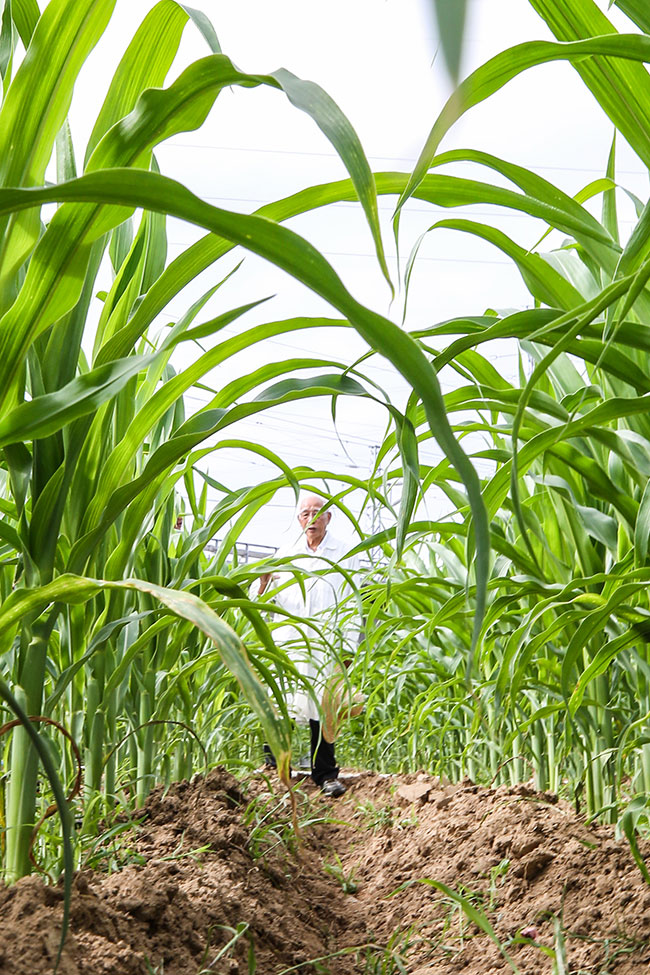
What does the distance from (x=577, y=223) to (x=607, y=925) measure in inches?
24.8

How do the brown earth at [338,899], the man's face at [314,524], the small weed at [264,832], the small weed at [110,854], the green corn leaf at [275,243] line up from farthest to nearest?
1. the man's face at [314,524]
2. the small weed at [264,832]
3. the small weed at [110,854]
4. the brown earth at [338,899]
5. the green corn leaf at [275,243]

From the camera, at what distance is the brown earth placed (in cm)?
60

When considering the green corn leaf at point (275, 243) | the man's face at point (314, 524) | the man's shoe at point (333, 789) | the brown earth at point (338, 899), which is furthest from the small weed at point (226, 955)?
the man's face at point (314, 524)

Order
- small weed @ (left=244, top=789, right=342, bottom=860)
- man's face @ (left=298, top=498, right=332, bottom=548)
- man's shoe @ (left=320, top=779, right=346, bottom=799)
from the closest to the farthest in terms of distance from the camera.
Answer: small weed @ (left=244, top=789, right=342, bottom=860) < man's shoe @ (left=320, top=779, right=346, bottom=799) < man's face @ (left=298, top=498, right=332, bottom=548)

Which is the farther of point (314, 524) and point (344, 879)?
point (314, 524)

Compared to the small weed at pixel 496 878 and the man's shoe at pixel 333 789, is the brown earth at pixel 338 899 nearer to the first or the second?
the small weed at pixel 496 878

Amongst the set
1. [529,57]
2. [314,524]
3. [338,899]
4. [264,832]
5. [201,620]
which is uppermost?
[314,524]

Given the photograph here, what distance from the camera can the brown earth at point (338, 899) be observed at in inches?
23.6

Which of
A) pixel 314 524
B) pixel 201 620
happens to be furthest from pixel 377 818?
pixel 314 524

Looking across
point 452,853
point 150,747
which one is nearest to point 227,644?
point 150,747

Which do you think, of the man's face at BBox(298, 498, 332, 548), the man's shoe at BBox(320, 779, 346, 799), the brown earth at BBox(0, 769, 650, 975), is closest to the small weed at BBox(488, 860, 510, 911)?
the brown earth at BBox(0, 769, 650, 975)

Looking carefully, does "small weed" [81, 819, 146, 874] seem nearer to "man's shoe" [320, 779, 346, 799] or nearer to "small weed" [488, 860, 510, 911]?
"small weed" [488, 860, 510, 911]

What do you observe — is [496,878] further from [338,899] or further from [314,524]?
[314,524]

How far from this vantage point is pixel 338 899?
118 cm
